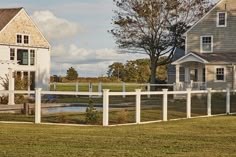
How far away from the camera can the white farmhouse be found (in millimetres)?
48719

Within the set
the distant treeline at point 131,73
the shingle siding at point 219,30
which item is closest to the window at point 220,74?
the shingle siding at point 219,30

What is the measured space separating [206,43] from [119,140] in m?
34.7

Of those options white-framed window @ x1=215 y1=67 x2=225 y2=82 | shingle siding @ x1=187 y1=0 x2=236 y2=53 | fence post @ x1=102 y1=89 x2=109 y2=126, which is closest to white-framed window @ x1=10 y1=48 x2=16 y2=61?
shingle siding @ x1=187 y1=0 x2=236 y2=53

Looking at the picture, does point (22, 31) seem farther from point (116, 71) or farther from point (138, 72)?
point (116, 71)

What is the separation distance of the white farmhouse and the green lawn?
3033 cm

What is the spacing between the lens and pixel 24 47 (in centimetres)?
5053

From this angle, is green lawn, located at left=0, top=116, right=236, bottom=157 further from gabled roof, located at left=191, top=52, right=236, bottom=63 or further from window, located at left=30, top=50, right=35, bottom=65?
window, located at left=30, top=50, right=35, bottom=65

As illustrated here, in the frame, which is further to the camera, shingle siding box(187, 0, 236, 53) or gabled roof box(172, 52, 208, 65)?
shingle siding box(187, 0, 236, 53)

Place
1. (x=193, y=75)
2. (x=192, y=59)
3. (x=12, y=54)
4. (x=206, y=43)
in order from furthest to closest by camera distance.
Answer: (x=12, y=54) < (x=193, y=75) < (x=206, y=43) < (x=192, y=59)

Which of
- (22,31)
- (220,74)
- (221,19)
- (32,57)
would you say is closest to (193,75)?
(220,74)

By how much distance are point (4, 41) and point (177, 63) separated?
49.8ft

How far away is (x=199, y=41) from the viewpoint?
48.0 metres

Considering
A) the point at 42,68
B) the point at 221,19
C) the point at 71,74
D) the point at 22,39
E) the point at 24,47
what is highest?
the point at 221,19

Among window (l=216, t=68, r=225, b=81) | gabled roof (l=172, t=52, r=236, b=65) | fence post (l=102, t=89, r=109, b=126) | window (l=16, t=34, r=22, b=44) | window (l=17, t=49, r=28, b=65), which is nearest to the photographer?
fence post (l=102, t=89, r=109, b=126)
